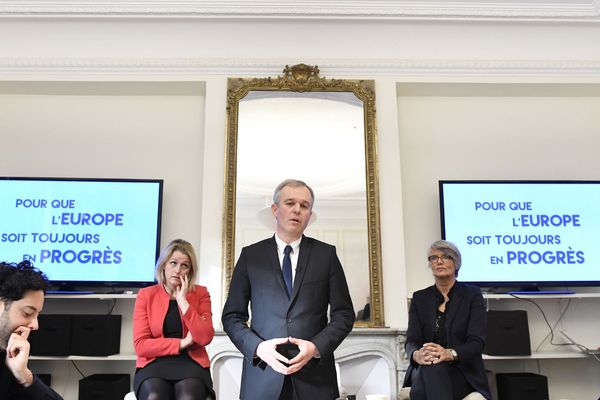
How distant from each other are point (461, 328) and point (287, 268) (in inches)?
45.0

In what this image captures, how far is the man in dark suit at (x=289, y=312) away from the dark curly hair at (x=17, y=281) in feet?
2.08

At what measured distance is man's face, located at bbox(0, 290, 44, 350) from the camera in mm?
1472

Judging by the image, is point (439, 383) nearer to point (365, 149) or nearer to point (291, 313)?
point (291, 313)

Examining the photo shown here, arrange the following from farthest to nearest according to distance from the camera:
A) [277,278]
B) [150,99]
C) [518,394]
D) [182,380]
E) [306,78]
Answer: [150,99], [306,78], [518,394], [182,380], [277,278]

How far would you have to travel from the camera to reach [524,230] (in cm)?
375

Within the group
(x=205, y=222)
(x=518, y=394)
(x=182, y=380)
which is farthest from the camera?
(x=205, y=222)

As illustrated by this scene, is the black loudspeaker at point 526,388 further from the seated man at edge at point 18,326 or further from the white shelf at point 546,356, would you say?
the seated man at edge at point 18,326

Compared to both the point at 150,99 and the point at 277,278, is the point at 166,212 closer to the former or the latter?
the point at 150,99

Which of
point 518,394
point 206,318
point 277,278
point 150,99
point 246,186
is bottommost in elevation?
point 518,394

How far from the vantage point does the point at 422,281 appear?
12.9 ft

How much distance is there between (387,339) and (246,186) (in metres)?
1.50

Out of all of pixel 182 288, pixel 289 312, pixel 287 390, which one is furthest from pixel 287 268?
pixel 182 288

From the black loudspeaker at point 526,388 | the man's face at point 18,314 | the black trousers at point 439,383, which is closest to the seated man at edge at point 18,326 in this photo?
the man's face at point 18,314

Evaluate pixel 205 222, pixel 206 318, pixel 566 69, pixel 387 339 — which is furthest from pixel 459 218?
pixel 206 318
